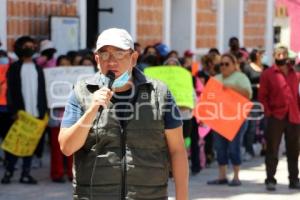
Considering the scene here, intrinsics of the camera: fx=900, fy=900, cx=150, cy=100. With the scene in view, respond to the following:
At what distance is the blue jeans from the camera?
39.8 feet

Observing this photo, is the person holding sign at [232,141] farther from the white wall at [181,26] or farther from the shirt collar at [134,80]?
the white wall at [181,26]

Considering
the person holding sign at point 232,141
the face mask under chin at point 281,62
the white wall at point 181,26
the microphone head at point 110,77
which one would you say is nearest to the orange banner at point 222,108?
the person holding sign at point 232,141

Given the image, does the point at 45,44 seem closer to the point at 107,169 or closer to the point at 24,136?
the point at 24,136

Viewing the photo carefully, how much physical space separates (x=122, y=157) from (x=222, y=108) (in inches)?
318

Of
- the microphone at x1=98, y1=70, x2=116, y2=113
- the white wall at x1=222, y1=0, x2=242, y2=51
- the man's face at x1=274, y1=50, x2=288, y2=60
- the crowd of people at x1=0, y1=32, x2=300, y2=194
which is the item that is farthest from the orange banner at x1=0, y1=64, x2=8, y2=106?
the white wall at x1=222, y1=0, x2=242, y2=51

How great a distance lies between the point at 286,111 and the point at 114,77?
7.23 metres

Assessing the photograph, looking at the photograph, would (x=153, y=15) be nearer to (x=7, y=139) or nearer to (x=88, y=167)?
(x=7, y=139)

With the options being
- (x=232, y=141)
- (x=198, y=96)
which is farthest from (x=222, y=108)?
(x=232, y=141)

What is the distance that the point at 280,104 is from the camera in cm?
1162

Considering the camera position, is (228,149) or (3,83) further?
(228,149)

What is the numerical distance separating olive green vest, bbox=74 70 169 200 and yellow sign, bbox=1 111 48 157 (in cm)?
697

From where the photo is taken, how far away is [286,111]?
11633mm

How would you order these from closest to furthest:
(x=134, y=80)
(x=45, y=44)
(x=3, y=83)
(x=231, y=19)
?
(x=134, y=80)
(x=3, y=83)
(x=45, y=44)
(x=231, y=19)

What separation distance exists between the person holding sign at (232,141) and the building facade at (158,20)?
14.3 ft
